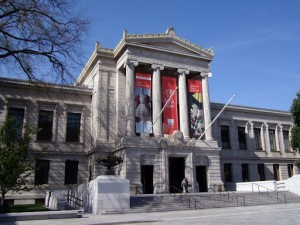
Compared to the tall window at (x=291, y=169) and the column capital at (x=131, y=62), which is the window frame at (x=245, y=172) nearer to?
the tall window at (x=291, y=169)

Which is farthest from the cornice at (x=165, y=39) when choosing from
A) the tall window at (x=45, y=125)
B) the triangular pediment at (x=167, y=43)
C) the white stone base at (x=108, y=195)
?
the white stone base at (x=108, y=195)

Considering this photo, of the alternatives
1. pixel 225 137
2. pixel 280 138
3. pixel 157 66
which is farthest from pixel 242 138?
pixel 157 66

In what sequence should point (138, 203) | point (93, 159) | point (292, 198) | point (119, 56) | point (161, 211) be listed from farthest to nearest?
point (119, 56)
point (93, 159)
point (292, 198)
point (138, 203)
point (161, 211)

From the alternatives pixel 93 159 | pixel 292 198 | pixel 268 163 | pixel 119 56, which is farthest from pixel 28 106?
pixel 268 163

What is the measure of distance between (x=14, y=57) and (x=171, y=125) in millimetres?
18348

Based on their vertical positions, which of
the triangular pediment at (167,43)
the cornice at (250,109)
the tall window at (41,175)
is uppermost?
the triangular pediment at (167,43)

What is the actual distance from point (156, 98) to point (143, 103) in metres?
1.39

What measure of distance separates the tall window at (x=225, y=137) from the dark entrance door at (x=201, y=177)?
9.01 metres

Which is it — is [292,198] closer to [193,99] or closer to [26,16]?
[193,99]

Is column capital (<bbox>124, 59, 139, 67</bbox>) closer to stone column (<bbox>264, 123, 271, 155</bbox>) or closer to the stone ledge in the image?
the stone ledge

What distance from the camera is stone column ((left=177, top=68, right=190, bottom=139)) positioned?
31.2 metres

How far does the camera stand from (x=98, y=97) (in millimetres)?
31531

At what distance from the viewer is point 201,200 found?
22953mm

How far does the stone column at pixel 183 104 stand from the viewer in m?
31.2
